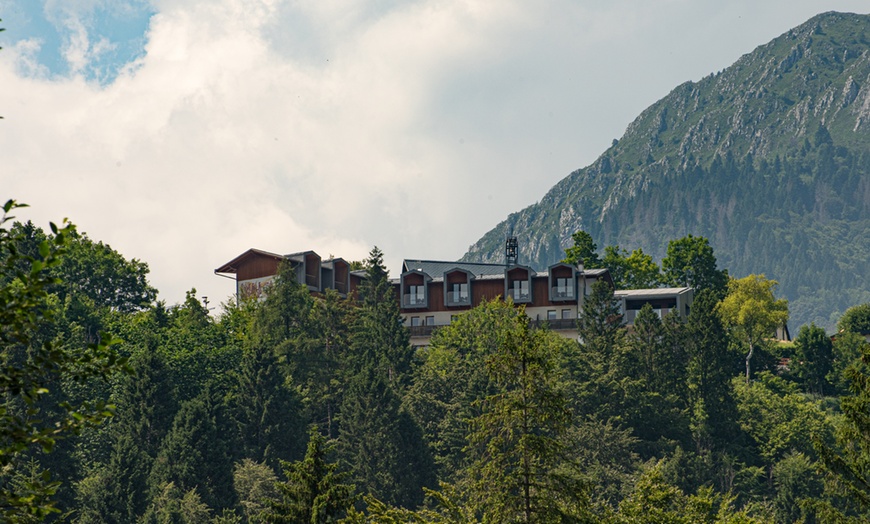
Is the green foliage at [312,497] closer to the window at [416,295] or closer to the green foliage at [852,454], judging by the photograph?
the green foliage at [852,454]

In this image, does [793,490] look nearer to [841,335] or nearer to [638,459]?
[638,459]

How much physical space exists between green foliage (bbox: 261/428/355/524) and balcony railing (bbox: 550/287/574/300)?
94.1 m

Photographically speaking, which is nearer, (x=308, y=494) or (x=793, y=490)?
(x=308, y=494)

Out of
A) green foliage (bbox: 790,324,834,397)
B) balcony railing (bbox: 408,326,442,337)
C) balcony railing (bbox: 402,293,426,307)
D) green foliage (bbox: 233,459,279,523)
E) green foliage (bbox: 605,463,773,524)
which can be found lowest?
green foliage (bbox: 233,459,279,523)

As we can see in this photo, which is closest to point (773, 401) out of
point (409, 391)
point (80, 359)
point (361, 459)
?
point (409, 391)

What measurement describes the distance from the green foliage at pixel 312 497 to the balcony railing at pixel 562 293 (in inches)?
3706

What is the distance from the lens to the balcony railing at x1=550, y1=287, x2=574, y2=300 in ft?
433

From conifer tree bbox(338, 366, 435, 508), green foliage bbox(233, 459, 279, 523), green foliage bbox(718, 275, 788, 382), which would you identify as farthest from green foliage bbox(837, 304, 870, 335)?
green foliage bbox(233, 459, 279, 523)

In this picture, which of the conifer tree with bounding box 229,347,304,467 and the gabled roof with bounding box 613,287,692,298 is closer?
the conifer tree with bounding box 229,347,304,467

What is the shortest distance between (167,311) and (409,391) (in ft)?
122

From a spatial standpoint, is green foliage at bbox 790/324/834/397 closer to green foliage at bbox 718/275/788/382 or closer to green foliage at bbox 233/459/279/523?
green foliage at bbox 718/275/788/382

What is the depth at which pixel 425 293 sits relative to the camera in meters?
136

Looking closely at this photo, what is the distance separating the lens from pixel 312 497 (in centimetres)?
3897

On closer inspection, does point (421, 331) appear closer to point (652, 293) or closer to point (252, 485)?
point (652, 293)
